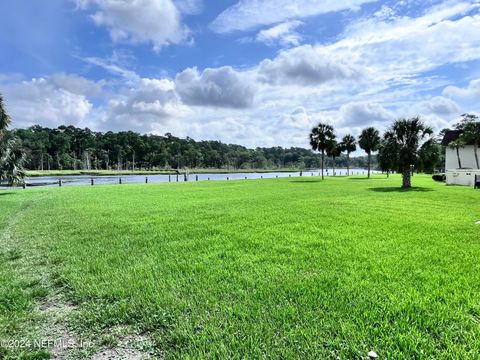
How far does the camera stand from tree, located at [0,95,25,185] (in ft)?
83.8

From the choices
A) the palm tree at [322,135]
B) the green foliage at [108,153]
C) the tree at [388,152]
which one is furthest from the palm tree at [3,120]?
the green foliage at [108,153]

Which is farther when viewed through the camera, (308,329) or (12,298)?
(12,298)

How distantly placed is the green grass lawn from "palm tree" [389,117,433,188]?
19287 millimetres

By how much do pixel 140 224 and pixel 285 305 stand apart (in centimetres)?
742

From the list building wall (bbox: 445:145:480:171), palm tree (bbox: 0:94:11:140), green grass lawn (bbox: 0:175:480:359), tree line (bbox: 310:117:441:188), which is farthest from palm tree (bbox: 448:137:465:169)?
palm tree (bbox: 0:94:11:140)

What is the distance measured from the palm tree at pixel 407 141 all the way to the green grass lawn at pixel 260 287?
19.3 m

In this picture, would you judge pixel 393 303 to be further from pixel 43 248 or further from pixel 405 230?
pixel 43 248

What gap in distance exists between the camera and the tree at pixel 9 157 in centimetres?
2555

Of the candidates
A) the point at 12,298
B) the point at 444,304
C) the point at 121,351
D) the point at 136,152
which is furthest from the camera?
the point at 136,152

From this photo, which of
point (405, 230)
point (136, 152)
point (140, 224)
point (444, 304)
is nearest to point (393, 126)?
point (405, 230)

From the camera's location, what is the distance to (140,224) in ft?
34.0

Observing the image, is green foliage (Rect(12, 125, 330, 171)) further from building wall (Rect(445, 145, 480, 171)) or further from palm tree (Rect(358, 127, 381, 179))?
building wall (Rect(445, 145, 480, 171))

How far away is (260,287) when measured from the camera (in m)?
4.62

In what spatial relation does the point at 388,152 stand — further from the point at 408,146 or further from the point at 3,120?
the point at 3,120
